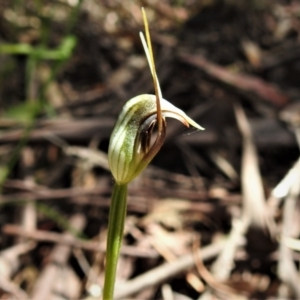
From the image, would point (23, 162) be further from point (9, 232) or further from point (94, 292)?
point (94, 292)

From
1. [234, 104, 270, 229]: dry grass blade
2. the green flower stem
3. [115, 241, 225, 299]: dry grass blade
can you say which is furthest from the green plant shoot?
[234, 104, 270, 229]: dry grass blade

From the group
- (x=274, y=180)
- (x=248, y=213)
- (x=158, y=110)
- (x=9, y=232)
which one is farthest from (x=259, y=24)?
(x=158, y=110)

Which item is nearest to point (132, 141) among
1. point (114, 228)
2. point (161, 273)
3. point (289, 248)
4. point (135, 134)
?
point (135, 134)

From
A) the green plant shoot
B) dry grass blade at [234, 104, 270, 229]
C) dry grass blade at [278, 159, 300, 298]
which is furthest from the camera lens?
dry grass blade at [234, 104, 270, 229]

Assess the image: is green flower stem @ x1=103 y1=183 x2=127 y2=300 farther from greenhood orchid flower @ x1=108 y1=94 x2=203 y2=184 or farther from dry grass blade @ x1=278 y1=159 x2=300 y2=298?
dry grass blade @ x1=278 y1=159 x2=300 y2=298

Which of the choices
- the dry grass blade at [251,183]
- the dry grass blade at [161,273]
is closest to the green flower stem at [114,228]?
the dry grass blade at [161,273]

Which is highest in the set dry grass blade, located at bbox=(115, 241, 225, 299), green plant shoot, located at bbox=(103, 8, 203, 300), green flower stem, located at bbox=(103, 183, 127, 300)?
green plant shoot, located at bbox=(103, 8, 203, 300)

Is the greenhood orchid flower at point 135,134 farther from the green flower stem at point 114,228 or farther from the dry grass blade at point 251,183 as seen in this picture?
the dry grass blade at point 251,183
